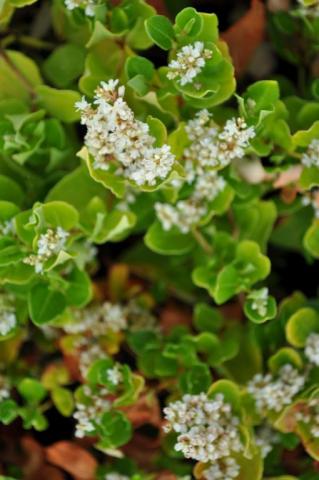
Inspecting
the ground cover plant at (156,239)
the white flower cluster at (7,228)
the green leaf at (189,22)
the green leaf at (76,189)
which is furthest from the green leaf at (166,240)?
the green leaf at (189,22)

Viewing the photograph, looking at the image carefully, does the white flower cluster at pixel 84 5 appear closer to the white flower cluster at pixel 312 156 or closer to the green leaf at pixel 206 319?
the white flower cluster at pixel 312 156

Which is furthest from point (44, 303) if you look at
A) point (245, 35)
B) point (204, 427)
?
point (245, 35)

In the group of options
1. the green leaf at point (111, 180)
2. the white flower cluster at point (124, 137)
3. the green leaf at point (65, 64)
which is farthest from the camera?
the green leaf at point (65, 64)

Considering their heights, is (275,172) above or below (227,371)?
above

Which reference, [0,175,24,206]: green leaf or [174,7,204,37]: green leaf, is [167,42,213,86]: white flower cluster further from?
[0,175,24,206]: green leaf

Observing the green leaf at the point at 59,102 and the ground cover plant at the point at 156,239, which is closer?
the ground cover plant at the point at 156,239

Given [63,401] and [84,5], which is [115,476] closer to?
[63,401]

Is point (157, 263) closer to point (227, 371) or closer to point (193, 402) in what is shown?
point (227, 371)

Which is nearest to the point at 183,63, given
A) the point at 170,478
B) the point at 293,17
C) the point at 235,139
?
the point at 235,139

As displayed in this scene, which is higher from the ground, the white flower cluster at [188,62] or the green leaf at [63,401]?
the white flower cluster at [188,62]
